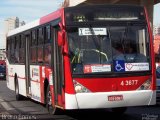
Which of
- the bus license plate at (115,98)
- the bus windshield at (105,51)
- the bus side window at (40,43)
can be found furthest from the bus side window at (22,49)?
the bus license plate at (115,98)

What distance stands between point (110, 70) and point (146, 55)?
99 centimetres

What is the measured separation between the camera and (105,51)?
1135 cm

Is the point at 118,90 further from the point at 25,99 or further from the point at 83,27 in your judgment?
the point at 25,99

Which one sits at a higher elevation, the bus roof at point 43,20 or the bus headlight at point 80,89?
the bus roof at point 43,20

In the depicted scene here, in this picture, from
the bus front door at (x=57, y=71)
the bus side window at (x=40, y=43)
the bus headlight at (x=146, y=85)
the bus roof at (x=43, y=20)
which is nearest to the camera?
the bus headlight at (x=146, y=85)

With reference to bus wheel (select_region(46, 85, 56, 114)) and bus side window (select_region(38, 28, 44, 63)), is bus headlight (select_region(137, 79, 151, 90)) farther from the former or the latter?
bus side window (select_region(38, 28, 44, 63))

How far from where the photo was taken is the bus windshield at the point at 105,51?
11281 millimetres

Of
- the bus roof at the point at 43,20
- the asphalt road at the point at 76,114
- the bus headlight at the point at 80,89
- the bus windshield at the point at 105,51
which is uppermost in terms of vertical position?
the bus roof at the point at 43,20

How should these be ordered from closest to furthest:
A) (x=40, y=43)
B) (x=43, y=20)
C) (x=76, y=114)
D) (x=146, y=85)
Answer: (x=146, y=85)
(x=76, y=114)
(x=43, y=20)
(x=40, y=43)

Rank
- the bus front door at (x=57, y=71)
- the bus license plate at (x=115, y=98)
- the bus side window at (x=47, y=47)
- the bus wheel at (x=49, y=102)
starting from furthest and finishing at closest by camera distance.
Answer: the bus wheel at (x=49, y=102), the bus side window at (x=47, y=47), the bus front door at (x=57, y=71), the bus license plate at (x=115, y=98)

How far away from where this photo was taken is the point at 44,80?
14.0 metres

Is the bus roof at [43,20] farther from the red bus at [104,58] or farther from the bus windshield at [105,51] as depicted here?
the bus windshield at [105,51]

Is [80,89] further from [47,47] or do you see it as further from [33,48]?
[33,48]

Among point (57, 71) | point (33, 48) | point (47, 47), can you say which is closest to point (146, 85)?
point (57, 71)
